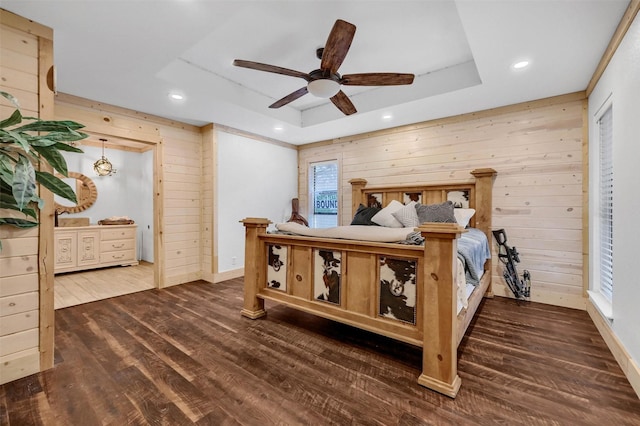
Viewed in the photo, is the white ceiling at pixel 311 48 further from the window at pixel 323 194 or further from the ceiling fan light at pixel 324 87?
the window at pixel 323 194

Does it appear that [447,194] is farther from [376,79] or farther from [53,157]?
[53,157]

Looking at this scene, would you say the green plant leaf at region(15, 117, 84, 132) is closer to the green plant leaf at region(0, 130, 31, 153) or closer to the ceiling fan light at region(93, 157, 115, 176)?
the green plant leaf at region(0, 130, 31, 153)

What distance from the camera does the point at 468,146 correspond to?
12.5ft

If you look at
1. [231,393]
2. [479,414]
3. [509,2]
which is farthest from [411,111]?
[231,393]

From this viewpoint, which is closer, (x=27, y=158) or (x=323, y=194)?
(x=27, y=158)

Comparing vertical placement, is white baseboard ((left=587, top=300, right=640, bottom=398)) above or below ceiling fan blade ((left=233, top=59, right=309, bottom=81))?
below

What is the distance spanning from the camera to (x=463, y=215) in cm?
349

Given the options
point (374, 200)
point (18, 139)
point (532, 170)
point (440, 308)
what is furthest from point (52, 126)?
point (532, 170)

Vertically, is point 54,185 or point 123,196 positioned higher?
point 123,196

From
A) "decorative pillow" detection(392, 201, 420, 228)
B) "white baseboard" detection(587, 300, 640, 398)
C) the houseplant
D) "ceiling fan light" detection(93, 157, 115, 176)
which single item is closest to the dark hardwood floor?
"white baseboard" detection(587, 300, 640, 398)

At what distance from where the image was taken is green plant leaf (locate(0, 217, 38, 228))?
1.78m

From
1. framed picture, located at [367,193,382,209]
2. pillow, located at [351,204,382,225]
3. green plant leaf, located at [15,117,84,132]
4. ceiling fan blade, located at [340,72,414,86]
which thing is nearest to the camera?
green plant leaf, located at [15,117,84,132]

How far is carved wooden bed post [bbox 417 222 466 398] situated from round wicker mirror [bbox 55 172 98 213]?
6455 mm

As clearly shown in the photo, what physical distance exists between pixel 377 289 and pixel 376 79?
1.76 metres
